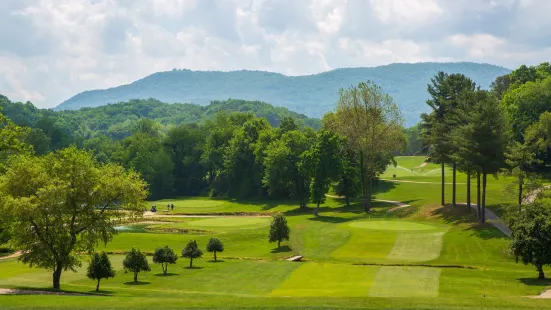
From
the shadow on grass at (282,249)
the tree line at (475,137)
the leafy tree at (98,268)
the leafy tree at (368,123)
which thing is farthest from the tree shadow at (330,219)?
the leafy tree at (98,268)

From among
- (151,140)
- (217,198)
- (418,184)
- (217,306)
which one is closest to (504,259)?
(217,306)

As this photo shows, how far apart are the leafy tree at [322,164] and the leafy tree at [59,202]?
51104 mm

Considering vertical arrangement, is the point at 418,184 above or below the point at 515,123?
below

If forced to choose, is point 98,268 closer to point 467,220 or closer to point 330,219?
point 467,220

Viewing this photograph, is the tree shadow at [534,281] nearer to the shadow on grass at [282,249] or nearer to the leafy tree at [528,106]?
the shadow on grass at [282,249]

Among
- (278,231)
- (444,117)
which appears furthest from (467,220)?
(278,231)

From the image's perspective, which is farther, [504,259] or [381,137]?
[381,137]

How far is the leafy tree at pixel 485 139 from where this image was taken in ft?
217

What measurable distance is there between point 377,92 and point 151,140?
86.1 metres

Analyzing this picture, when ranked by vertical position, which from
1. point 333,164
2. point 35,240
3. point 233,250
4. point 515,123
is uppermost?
point 515,123

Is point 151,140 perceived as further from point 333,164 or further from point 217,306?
point 217,306

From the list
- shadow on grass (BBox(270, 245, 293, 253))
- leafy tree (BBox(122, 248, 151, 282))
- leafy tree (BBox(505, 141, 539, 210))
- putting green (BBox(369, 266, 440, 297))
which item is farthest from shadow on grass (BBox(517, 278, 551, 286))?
leafy tree (BBox(122, 248, 151, 282))

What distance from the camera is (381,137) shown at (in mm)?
96812

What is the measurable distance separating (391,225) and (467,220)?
9381mm
